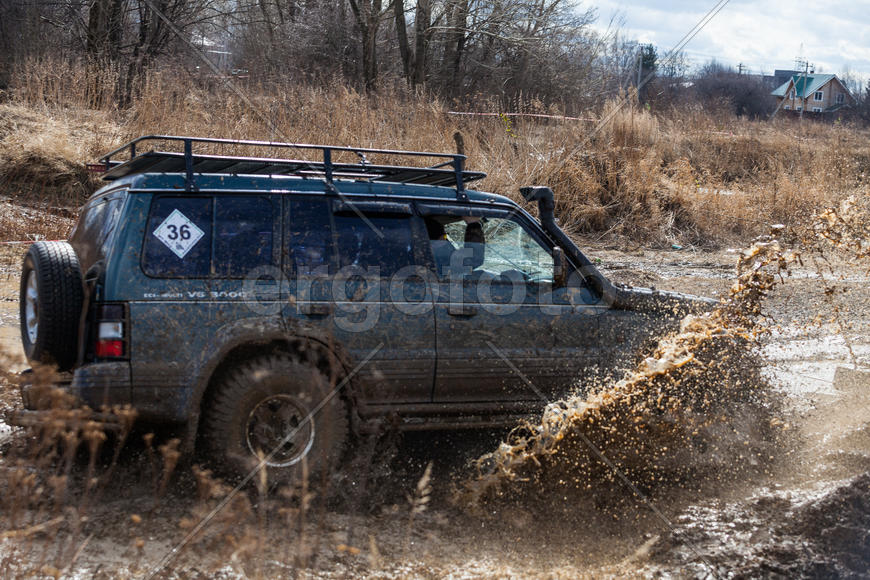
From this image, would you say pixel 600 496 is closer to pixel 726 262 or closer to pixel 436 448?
pixel 436 448

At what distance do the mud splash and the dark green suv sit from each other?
26cm

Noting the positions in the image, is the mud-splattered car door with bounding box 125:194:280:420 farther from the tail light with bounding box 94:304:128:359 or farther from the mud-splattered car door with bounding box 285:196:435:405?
the mud-splattered car door with bounding box 285:196:435:405

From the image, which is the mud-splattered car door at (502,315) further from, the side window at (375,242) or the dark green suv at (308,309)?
the side window at (375,242)

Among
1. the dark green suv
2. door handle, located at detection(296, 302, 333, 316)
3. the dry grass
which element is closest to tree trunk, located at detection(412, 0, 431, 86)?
the dry grass

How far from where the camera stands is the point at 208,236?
4.30m

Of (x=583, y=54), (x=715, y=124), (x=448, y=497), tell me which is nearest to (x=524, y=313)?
(x=448, y=497)

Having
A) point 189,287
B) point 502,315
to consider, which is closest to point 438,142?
point 502,315

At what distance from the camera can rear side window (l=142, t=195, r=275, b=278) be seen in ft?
13.7

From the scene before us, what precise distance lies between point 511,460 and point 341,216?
1785 millimetres

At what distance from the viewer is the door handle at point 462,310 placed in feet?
15.1

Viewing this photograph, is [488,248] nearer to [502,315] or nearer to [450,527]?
[502,315]

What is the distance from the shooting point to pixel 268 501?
4.16 metres

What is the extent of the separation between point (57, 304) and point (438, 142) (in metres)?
10.9

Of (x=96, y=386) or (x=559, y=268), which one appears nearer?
(x=96, y=386)
